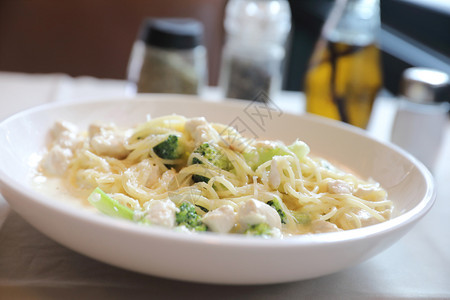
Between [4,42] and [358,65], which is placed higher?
[358,65]

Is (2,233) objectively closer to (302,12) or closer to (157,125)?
(157,125)

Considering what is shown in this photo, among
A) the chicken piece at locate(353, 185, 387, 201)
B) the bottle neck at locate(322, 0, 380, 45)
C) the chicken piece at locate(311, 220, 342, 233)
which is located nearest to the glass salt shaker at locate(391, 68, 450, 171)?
the bottle neck at locate(322, 0, 380, 45)

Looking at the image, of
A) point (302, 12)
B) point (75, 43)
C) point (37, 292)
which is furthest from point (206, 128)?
point (302, 12)

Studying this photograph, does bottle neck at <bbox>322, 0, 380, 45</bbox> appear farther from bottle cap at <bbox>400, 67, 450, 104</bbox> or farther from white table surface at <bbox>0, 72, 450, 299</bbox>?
white table surface at <bbox>0, 72, 450, 299</bbox>

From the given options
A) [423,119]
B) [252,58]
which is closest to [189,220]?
[423,119]

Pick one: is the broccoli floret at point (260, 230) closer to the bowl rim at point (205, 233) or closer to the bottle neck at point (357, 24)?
the bowl rim at point (205, 233)

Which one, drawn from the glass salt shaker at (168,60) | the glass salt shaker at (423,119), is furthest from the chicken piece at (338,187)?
the glass salt shaker at (168,60)

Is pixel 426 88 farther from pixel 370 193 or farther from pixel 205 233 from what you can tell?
pixel 205 233
